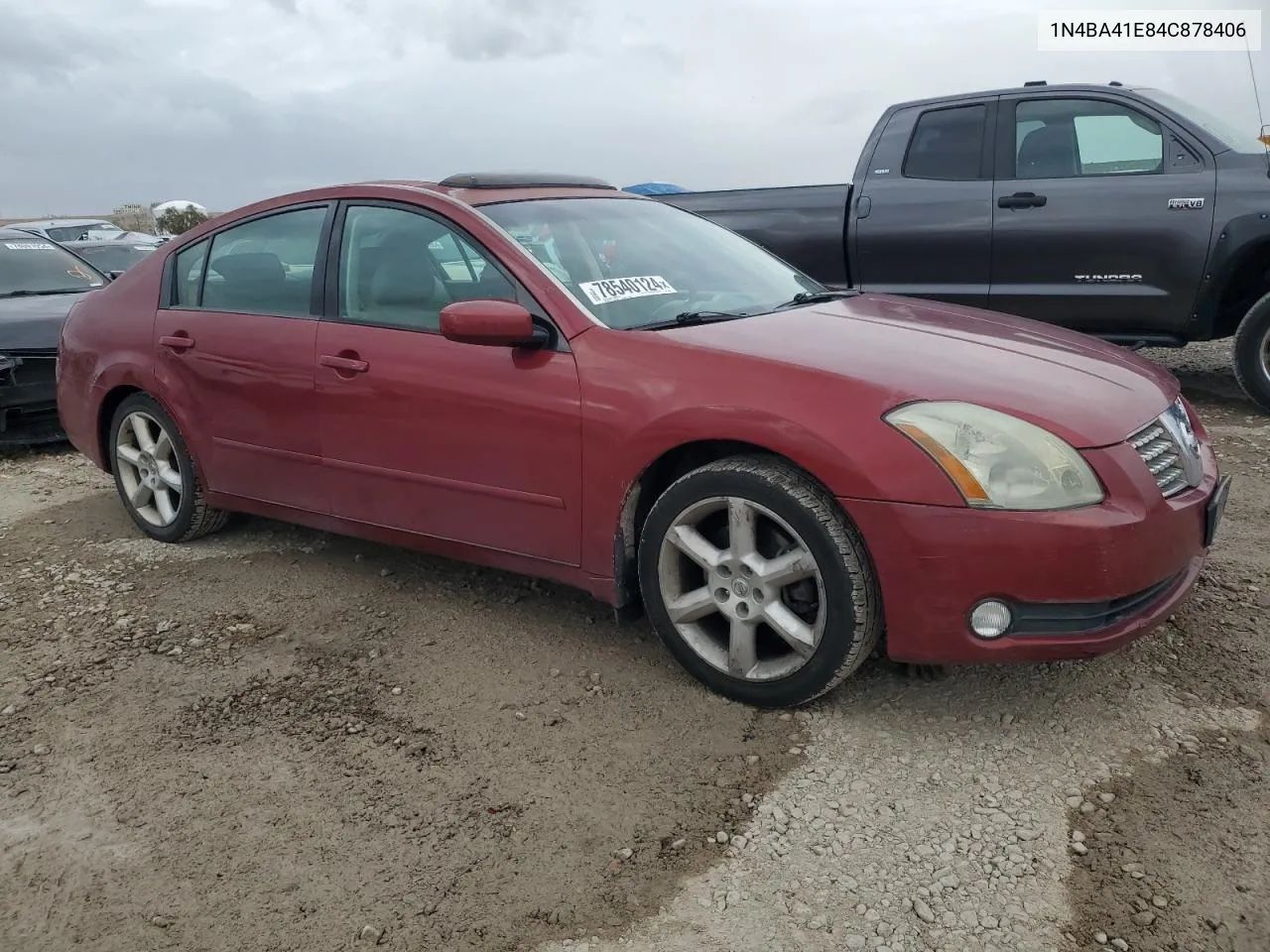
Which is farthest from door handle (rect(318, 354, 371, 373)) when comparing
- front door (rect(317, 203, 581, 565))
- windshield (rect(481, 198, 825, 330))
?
windshield (rect(481, 198, 825, 330))

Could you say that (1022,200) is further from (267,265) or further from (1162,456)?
(267,265)

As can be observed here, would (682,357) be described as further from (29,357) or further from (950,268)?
(29,357)

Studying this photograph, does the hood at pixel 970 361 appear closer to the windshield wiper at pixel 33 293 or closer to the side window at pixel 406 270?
the side window at pixel 406 270

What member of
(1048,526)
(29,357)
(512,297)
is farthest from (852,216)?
(29,357)

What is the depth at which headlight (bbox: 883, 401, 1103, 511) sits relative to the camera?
2607mm

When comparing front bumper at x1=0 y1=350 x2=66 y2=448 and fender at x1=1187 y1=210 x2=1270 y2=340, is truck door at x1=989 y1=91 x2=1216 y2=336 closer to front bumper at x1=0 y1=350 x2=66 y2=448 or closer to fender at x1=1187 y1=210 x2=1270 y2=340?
fender at x1=1187 y1=210 x2=1270 y2=340

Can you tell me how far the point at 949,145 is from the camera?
22.2ft

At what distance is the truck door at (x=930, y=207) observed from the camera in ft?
21.6

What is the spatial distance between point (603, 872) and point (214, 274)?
10.1ft

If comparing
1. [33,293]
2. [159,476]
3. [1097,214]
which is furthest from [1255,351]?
[33,293]

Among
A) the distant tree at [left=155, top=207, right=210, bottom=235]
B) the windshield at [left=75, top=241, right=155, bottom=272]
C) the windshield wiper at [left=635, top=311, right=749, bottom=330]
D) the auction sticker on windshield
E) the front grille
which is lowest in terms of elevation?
the front grille

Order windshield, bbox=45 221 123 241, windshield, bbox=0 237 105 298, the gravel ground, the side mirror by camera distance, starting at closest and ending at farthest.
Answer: the gravel ground → the side mirror → windshield, bbox=0 237 105 298 → windshield, bbox=45 221 123 241

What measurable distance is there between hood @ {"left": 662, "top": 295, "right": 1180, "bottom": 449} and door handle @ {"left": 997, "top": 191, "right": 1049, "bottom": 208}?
10.2 feet

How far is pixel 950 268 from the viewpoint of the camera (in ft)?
21.8
